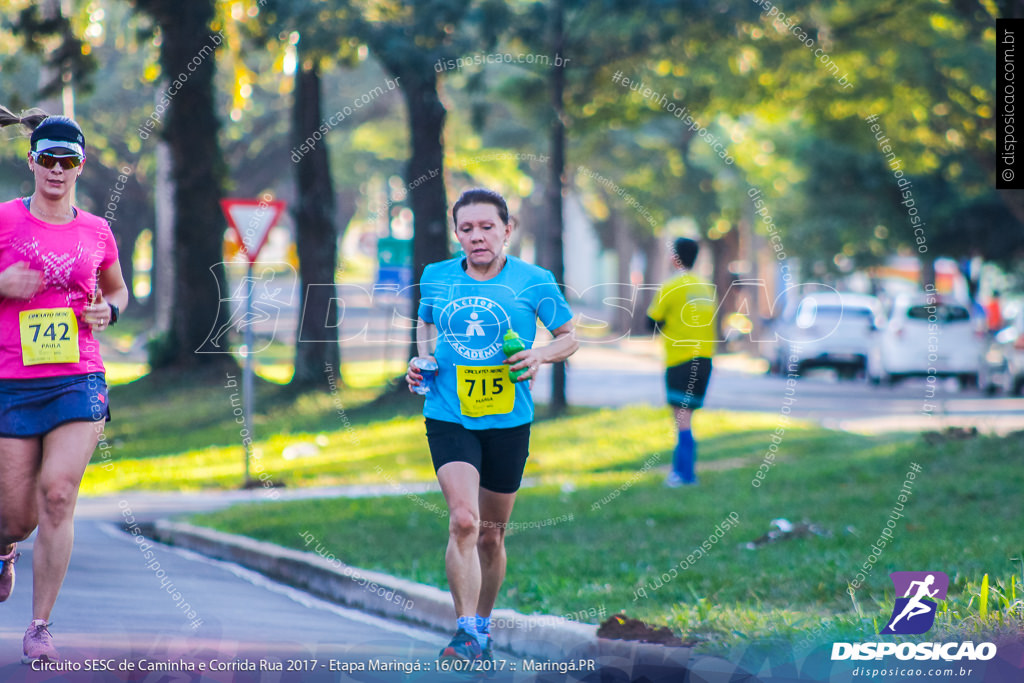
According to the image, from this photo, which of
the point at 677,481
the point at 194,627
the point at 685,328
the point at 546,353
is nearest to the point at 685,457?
the point at 677,481

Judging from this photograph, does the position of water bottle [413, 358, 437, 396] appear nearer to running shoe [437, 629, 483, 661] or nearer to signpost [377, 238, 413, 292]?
running shoe [437, 629, 483, 661]

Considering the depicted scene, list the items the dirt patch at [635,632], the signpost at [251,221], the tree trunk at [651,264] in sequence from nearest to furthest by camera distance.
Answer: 1. the dirt patch at [635,632]
2. the signpost at [251,221]
3. the tree trunk at [651,264]

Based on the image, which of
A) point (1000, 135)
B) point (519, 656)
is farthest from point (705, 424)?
point (519, 656)

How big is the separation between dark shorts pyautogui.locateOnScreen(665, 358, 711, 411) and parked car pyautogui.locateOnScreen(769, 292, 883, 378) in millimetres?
18312

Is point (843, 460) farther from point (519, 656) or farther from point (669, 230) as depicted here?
point (669, 230)

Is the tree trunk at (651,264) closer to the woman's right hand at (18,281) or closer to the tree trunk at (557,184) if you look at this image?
the tree trunk at (557,184)

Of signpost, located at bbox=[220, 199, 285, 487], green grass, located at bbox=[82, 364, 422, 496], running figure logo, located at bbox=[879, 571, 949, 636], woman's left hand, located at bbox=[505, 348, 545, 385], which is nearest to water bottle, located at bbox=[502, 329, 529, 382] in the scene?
woman's left hand, located at bbox=[505, 348, 545, 385]

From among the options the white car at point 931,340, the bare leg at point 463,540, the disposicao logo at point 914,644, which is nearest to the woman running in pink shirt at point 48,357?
the bare leg at point 463,540

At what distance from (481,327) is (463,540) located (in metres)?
0.86

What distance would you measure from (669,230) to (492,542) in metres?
47.1

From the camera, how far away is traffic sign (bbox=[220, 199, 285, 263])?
42.5 feet

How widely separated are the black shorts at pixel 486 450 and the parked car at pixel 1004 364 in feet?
67.9

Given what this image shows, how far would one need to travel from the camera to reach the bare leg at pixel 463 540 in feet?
18.0

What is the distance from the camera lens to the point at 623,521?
10.3 metres
